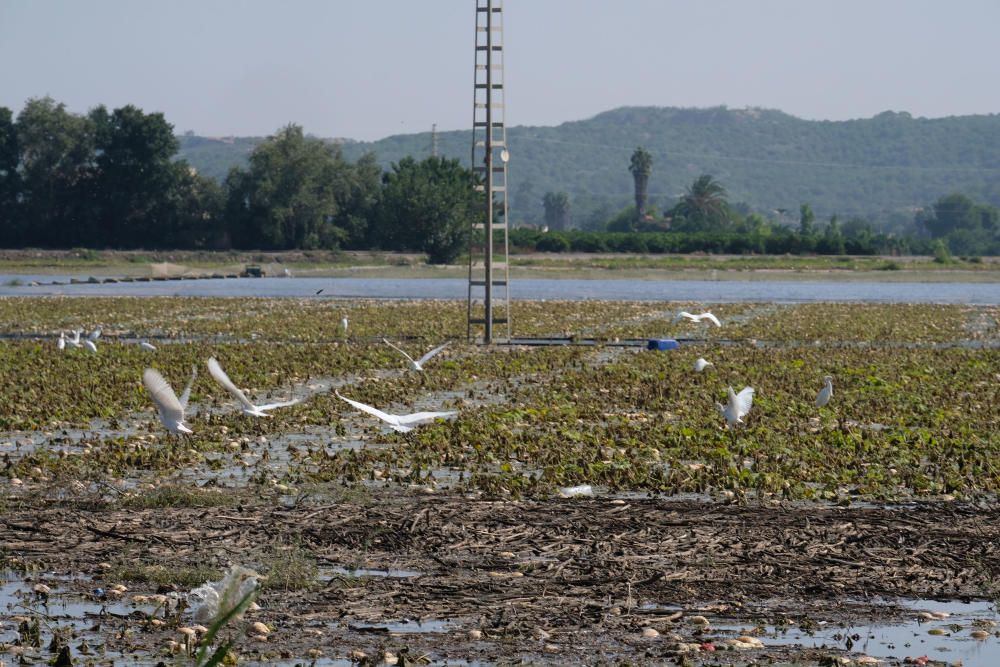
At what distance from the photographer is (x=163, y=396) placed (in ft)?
41.9

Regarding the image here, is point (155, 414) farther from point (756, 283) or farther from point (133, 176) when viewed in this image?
point (133, 176)

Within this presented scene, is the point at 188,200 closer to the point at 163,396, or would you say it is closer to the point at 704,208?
the point at 704,208

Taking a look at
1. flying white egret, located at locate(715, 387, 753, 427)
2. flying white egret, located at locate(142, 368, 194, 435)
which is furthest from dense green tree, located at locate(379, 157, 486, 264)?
flying white egret, located at locate(142, 368, 194, 435)

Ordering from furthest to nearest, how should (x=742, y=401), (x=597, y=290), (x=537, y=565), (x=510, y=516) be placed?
(x=597, y=290), (x=742, y=401), (x=510, y=516), (x=537, y=565)

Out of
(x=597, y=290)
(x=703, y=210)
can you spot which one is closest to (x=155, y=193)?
(x=597, y=290)

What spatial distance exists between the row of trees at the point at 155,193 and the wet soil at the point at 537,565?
4417 inches

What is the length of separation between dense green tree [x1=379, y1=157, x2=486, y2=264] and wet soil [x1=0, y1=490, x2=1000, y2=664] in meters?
106

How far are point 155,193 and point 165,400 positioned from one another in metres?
121

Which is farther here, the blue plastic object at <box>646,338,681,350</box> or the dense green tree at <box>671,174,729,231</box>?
the dense green tree at <box>671,174,729,231</box>

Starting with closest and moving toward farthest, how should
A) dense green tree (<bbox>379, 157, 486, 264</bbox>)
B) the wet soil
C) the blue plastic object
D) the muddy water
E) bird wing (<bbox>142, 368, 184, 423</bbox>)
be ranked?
1. the wet soil
2. bird wing (<bbox>142, 368, 184, 423</bbox>)
3. the blue plastic object
4. the muddy water
5. dense green tree (<bbox>379, 157, 486, 264</bbox>)

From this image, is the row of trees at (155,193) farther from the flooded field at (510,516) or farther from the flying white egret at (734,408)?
the flying white egret at (734,408)

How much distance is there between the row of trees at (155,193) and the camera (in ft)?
419

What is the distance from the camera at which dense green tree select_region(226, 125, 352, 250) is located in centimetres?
12712

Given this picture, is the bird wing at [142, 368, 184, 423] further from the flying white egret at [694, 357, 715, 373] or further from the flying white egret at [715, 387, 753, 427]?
the flying white egret at [694, 357, 715, 373]
